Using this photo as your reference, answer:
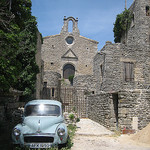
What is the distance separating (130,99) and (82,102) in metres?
6.45

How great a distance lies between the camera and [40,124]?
5016mm

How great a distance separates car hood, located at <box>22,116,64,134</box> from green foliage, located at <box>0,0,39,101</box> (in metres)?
1.19

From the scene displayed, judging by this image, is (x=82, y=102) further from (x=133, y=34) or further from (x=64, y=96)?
(x=133, y=34)

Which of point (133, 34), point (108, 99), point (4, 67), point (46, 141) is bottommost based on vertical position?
point (46, 141)

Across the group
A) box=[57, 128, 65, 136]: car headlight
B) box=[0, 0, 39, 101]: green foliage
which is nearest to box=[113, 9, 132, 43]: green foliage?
box=[0, 0, 39, 101]: green foliage

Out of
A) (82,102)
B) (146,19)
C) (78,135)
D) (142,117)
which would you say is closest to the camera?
(78,135)

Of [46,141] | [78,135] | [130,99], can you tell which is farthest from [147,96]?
[46,141]

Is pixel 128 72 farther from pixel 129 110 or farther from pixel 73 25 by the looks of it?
pixel 73 25

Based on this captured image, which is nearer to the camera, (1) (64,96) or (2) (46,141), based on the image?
Answer: (2) (46,141)

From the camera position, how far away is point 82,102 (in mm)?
14383

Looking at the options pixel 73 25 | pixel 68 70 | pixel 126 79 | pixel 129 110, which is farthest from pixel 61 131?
pixel 73 25

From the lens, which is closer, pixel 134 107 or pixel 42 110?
pixel 42 110

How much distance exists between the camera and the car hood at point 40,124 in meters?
4.90

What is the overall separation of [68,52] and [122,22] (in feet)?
36.1
